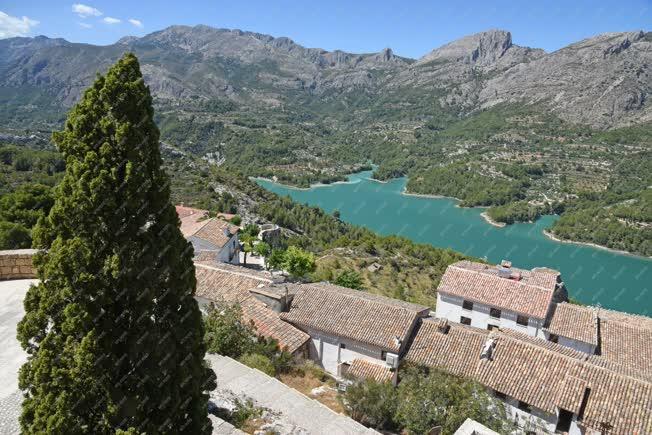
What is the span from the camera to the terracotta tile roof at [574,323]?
73.9 ft

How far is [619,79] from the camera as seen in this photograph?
164 m

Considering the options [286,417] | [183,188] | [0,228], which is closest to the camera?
[286,417]

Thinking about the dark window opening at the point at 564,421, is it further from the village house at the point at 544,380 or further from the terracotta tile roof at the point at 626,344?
the terracotta tile roof at the point at 626,344

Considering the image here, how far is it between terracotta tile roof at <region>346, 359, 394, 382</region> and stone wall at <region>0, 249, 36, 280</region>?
11105 mm

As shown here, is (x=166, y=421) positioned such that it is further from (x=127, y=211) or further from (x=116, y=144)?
(x=116, y=144)

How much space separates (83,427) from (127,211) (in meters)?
2.51

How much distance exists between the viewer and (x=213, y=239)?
3228 cm

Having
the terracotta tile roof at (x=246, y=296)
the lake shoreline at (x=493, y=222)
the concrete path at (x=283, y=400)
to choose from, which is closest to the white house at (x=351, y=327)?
the terracotta tile roof at (x=246, y=296)

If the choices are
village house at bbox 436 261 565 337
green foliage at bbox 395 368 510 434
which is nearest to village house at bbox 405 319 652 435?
green foliage at bbox 395 368 510 434

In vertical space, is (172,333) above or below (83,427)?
above

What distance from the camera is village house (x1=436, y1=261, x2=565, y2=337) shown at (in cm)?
2420

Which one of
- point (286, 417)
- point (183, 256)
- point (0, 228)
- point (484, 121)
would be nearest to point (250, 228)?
point (0, 228)

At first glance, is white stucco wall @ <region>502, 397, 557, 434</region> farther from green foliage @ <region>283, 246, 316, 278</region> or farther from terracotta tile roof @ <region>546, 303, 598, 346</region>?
green foliage @ <region>283, 246, 316, 278</region>

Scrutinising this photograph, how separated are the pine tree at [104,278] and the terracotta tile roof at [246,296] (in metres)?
10.1
